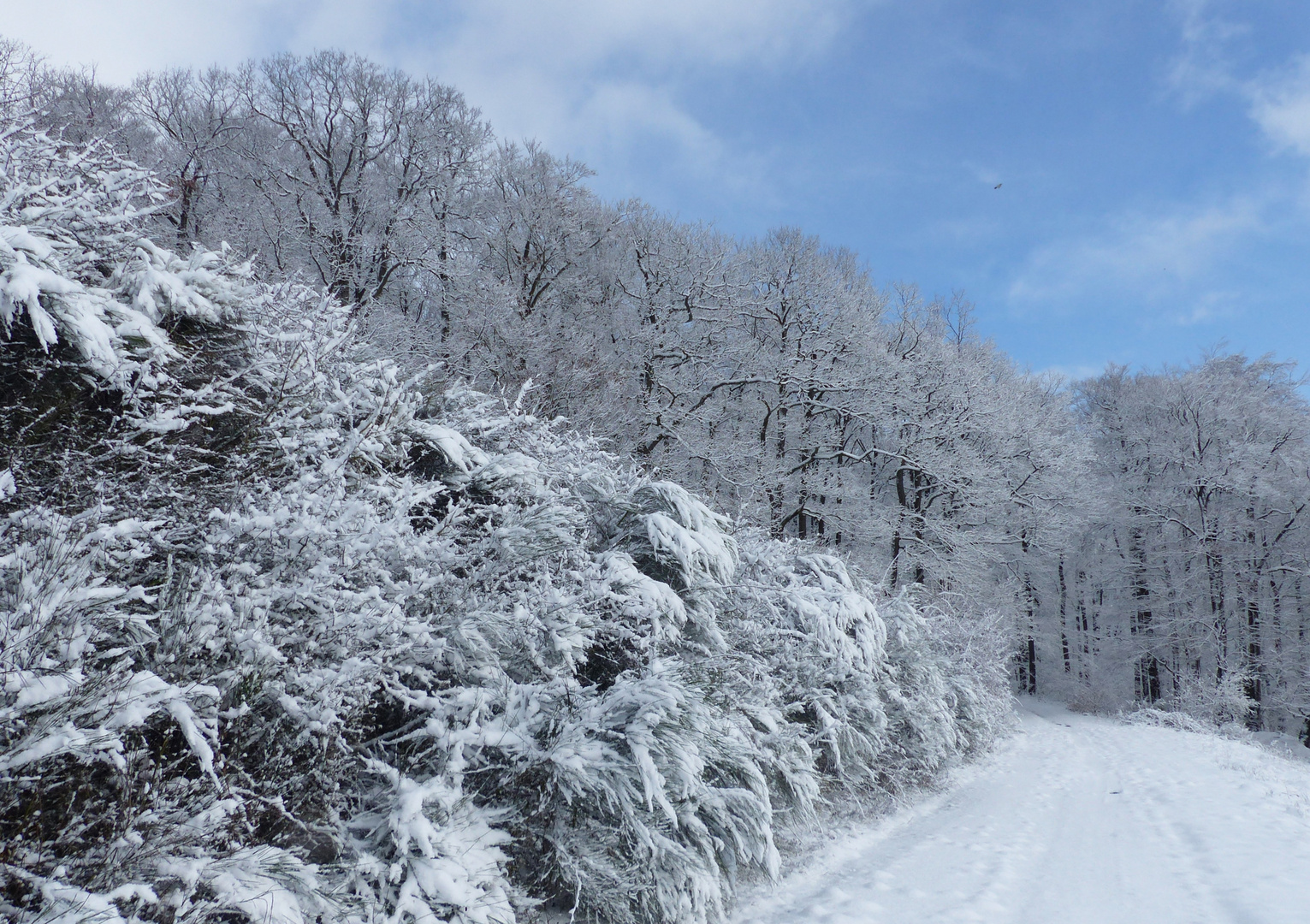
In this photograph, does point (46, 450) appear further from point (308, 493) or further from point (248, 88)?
point (248, 88)

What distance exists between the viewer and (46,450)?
2785 millimetres

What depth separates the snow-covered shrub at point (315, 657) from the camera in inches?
78.8

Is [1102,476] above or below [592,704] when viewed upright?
above

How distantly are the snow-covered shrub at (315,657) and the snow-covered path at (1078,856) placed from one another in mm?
834

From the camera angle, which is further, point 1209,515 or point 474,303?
point 1209,515

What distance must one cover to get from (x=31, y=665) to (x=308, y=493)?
1.25 metres

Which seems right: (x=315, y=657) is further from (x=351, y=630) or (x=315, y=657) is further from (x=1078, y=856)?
(x=1078, y=856)

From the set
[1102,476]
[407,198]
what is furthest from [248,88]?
[1102,476]

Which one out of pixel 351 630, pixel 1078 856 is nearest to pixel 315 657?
pixel 351 630

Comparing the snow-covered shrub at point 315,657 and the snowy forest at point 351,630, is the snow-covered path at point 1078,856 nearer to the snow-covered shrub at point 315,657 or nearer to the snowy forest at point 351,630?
the snowy forest at point 351,630

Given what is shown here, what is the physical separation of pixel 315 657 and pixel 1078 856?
5.80 metres

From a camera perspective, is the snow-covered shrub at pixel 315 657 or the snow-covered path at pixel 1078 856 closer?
the snow-covered shrub at pixel 315 657

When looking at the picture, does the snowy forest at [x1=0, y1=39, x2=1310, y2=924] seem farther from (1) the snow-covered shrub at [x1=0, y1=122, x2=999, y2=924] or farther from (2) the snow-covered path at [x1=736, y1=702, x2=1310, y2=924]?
(2) the snow-covered path at [x1=736, y1=702, x2=1310, y2=924]

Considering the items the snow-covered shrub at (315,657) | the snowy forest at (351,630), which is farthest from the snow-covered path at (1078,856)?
the snow-covered shrub at (315,657)
